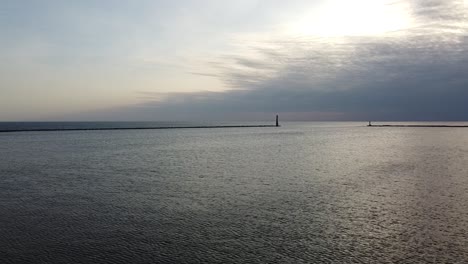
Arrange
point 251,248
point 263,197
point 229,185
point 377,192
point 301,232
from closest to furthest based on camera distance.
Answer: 1. point 251,248
2. point 301,232
3. point 263,197
4. point 377,192
5. point 229,185

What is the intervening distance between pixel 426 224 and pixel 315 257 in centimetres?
568

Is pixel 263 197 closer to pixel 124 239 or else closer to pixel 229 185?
pixel 229 185

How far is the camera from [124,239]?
458 inches

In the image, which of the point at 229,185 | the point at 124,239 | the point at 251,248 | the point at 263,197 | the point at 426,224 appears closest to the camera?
the point at 251,248

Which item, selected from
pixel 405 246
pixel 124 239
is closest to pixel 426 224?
pixel 405 246

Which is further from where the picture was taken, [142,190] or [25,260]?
[142,190]

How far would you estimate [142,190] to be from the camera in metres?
20.7

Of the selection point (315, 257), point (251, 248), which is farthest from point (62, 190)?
point (315, 257)

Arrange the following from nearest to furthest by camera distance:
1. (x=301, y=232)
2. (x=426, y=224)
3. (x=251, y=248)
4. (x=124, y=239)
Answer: (x=251, y=248)
(x=124, y=239)
(x=301, y=232)
(x=426, y=224)

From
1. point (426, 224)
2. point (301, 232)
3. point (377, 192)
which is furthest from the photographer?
point (377, 192)

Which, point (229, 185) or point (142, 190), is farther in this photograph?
point (229, 185)

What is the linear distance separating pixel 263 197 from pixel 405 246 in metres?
8.23

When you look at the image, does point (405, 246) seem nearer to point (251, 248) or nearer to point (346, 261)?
point (346, 261)

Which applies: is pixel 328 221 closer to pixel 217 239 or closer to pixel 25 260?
pixel 217 239
